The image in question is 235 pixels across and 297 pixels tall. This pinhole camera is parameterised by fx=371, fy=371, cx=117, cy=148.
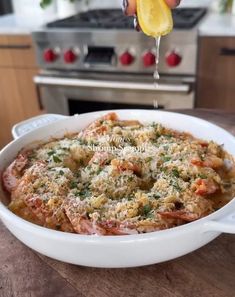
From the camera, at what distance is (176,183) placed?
0.70 meters

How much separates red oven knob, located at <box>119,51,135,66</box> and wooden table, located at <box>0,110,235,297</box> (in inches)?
47.5

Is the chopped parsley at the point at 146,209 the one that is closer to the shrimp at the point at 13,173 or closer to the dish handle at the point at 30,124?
the shrimp at the point at 13,173

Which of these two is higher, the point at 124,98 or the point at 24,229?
the point at 24,229

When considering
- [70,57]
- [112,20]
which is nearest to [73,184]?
[70,57]

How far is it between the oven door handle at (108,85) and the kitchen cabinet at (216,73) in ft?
0.29

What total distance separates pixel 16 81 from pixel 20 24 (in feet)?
A: 1.00

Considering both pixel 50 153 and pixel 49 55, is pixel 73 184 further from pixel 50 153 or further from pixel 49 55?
pixel 49 55

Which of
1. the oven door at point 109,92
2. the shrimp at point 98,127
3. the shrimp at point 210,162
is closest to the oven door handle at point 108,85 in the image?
the oven door at point 109,92

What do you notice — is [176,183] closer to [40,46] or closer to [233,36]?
[233,36]

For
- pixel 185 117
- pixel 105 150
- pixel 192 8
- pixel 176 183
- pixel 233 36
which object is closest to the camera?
pixel 176 183

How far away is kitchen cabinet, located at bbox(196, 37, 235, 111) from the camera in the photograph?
1.60 m

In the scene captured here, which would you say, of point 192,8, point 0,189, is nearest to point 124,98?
point 192,8

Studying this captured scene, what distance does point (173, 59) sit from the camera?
1.64m

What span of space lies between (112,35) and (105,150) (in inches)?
39.7
